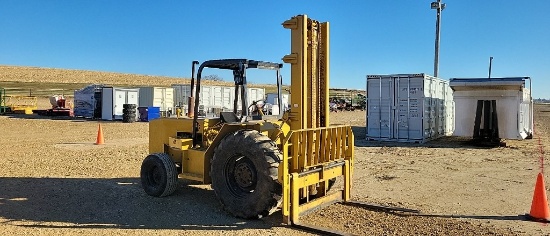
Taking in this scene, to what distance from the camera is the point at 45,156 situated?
39.8ft

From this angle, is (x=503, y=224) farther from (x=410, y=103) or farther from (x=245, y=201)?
(x=410, y=103)

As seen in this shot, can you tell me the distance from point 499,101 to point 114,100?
72.8ft

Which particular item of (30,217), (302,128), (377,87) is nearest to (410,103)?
(377,87)

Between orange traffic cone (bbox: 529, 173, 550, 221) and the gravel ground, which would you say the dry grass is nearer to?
the gravel ground

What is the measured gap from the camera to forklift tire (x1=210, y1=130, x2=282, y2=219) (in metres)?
5.80

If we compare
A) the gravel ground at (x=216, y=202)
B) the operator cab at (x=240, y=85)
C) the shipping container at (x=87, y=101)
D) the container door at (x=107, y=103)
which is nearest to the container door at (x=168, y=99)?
the container door at (x=107, y=103)

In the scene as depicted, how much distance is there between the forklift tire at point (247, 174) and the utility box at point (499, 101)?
13653 millimetres

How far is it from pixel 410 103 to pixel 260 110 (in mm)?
12074

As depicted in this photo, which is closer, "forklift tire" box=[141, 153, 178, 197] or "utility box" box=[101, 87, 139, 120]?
"forklift tire" box=[141, 153, 178, 197]

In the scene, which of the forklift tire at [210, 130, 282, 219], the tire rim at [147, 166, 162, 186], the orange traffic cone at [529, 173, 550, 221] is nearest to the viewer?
the forklift tire at [210, 130, 282, 219]

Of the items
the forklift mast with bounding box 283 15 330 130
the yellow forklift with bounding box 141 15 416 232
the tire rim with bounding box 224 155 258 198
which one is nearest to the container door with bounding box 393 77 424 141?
the yellow forklift with bounding box 141 15 416 232

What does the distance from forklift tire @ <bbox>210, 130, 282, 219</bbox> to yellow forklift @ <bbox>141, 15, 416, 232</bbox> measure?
0.5 inches

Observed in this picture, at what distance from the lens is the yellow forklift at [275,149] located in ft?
19.1

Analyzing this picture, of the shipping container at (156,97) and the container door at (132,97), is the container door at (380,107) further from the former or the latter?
the container door at (132,97)
